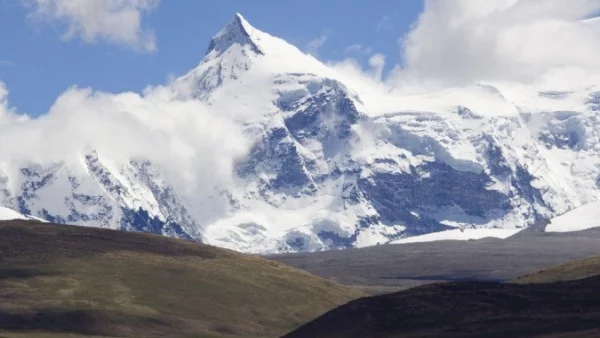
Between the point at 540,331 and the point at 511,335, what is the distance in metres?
3.22

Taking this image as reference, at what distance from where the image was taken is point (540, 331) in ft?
651

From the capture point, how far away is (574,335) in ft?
622

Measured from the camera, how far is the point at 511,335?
7840 inches

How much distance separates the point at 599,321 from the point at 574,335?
10.0 metres

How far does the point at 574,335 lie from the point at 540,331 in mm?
9199

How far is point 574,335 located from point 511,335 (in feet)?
36.1

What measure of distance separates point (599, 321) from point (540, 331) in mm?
6623
